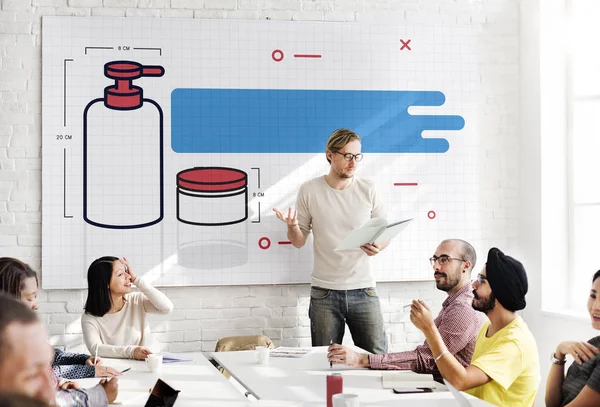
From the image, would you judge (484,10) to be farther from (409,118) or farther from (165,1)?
(165,1)

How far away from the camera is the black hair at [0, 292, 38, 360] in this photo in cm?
120

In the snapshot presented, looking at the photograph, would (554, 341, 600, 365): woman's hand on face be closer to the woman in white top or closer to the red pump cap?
the woman in white top

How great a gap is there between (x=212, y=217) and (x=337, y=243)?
90 cm

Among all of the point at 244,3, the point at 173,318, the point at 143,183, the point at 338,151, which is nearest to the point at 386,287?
the point at 338,151

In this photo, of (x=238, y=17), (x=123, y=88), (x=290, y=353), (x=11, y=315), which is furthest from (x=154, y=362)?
(x=238, y=17)

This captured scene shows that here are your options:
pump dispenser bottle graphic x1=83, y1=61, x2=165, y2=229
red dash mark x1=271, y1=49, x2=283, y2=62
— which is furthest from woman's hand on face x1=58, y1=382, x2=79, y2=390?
red dash mark x1=271, y1=49, x2=283, y2=62

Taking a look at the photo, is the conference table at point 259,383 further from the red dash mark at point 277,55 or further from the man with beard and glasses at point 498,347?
the red dash mark at point 277,55

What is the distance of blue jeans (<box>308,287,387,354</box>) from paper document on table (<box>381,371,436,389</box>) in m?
1.70

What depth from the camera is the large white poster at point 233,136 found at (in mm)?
4852

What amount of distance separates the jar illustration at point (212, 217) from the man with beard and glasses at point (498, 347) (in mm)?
2200

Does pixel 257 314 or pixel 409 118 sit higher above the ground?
pixel 409 118

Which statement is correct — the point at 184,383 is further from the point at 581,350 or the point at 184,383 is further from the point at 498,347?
the point at 581,350

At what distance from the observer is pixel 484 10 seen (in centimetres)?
536

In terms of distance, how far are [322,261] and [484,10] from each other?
88.2 inches
